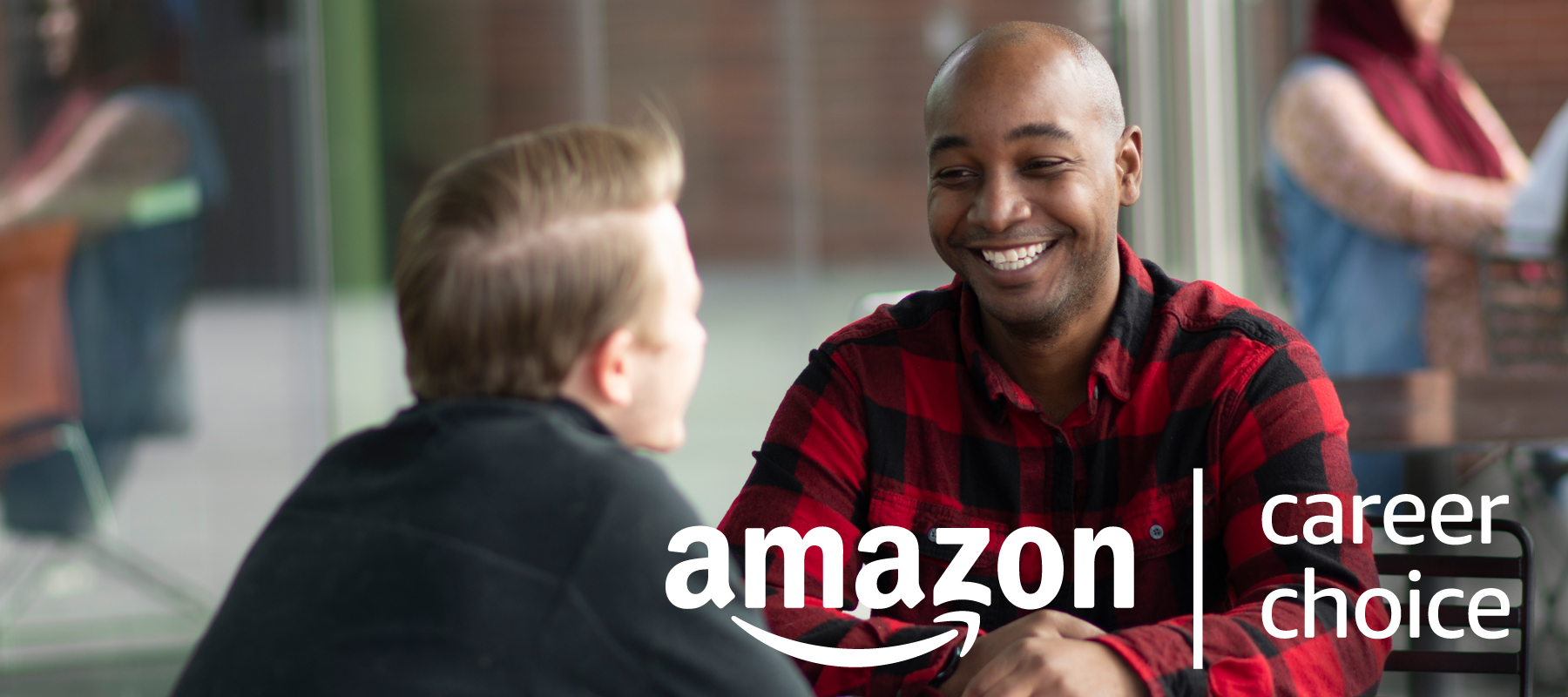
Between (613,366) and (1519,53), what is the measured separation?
612 centimetres

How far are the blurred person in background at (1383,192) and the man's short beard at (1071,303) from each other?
2.14m

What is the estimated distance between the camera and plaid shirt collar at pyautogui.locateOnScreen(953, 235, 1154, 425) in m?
1.40

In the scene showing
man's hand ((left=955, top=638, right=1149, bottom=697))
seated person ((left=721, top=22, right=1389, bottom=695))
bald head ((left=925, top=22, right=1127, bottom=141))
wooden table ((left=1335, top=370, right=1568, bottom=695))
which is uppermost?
bald head ((left=925, top=22, right=1127, bottom=141))

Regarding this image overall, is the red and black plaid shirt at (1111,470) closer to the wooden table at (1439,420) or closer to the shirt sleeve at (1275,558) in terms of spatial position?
the shirt sleeve at (1275,558)

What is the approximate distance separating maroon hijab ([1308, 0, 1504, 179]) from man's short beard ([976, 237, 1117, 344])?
7.87ft

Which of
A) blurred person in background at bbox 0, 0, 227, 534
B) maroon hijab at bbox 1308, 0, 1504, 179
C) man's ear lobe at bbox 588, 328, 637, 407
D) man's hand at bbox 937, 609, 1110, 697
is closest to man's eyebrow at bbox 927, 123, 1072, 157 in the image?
man's hand at bbox 937, 609, 1110, 697

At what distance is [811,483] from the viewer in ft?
4.75

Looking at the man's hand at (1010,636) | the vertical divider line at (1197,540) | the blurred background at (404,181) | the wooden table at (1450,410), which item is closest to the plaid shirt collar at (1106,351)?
the vertical divider line at (1197,540)

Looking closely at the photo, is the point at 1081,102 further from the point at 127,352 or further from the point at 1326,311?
the point at 127,352

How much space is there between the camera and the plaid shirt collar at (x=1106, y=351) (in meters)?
1.40

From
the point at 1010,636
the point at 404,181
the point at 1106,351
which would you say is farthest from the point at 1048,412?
the point at 404,181

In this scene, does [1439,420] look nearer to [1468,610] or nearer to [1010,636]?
[1468,610]

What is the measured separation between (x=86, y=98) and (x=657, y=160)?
11.0 ft

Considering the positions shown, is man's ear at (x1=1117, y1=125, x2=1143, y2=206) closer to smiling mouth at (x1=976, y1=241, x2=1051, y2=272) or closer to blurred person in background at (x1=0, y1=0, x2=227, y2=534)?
smiling mouth at (x1=976, y1=241, x2=1051, y2=272)
